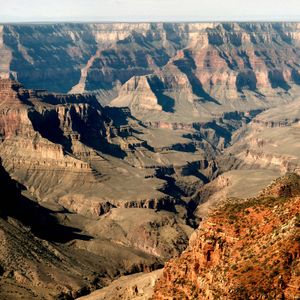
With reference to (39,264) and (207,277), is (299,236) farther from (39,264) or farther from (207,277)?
(39,264)

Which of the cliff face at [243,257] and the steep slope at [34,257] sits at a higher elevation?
the cliff face at [243,257]

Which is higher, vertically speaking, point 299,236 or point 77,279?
point 299,236

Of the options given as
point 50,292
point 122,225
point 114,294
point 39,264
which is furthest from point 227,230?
point 122,225

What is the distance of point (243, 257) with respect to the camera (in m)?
64.7

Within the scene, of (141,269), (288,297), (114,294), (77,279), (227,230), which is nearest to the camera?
(288,297)

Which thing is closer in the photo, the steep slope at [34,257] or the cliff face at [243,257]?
the cliff face at [243,257]

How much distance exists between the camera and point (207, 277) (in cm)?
6644

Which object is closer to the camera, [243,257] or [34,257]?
[243,257]

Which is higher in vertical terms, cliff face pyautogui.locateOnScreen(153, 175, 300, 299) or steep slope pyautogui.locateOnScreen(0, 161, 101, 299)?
cliff face pyautogui.locateOnScreen(153, 175, 300, 299)

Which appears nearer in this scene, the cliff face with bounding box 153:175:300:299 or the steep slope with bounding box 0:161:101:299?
the cliff face with bounding box 153:175:300:299

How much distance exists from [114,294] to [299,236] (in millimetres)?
64443

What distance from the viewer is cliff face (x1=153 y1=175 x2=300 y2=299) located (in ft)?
187

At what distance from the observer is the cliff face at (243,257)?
2249 inches

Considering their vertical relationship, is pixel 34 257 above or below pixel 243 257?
below
